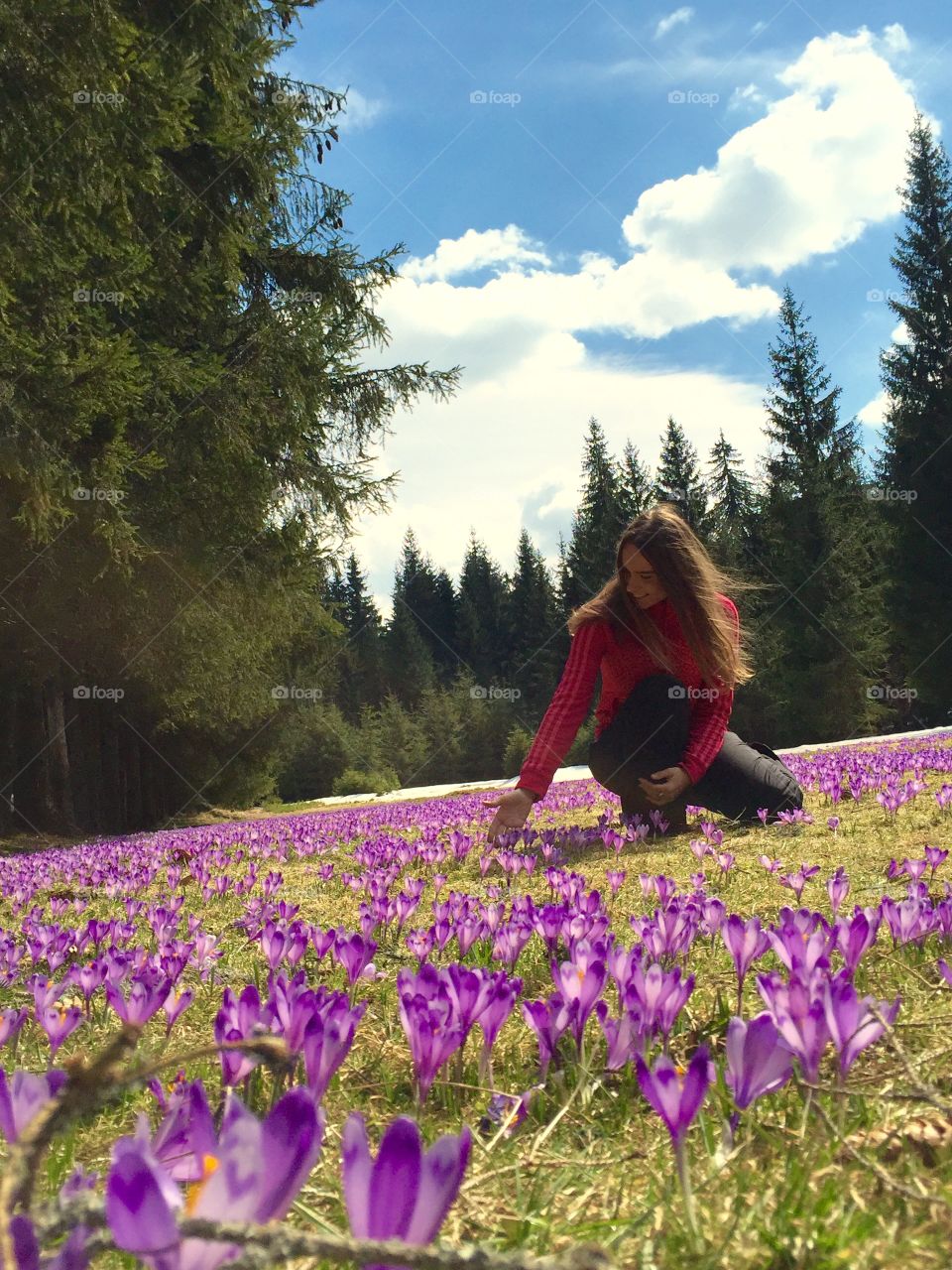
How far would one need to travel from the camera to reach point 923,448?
110ft

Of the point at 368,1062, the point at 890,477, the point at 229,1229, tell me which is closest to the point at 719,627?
the point at 368,1062

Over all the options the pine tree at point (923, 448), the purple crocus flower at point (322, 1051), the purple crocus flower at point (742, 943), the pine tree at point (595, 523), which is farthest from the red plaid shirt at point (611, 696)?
the pine tree at point (595, 523)

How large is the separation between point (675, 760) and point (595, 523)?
51.6m

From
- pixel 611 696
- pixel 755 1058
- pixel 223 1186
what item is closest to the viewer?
pixel 223 1186

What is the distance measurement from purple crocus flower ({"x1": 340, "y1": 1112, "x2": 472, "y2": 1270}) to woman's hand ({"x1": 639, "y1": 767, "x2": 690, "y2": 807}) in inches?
176

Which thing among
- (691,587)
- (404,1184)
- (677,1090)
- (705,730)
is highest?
(691,587)

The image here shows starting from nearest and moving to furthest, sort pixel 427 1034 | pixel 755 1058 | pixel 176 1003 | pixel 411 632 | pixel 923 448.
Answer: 1. pixel 755 1058
2. pixel 427 1034
3. pixel 176 1003
4. pixel 923 448
5. pixel 411 632

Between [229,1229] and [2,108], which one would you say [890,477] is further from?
[229,1229]

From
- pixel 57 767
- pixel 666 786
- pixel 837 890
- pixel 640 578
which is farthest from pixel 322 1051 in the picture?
pixel 57 767

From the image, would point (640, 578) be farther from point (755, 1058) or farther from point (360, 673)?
point (360, 673)

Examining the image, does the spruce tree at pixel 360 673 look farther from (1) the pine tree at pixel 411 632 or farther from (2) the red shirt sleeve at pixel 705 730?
(2) the red shirt sleeve at pixel 705 730

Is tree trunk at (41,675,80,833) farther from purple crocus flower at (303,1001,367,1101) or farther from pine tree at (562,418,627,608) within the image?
pine tree at (562,418,627,608)

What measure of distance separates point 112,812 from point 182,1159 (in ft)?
79.8

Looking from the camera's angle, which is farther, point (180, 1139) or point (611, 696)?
point (611, 696)
